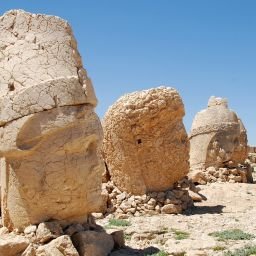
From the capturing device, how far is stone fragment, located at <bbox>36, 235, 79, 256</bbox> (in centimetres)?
532

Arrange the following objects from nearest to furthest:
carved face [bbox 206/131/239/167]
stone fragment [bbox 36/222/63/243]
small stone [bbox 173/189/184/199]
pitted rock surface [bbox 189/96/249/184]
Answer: stone fragment [bbox 36/222/63/243] → small stone [bbox 173/189/184/199] → pitted rock surface [bbox 189/96/249/184] → carved face [bbox 206/131/239/167]

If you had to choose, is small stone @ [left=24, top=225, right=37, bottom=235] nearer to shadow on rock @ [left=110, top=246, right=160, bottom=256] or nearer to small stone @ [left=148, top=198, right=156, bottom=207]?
shadow on rock @ [left=110, top=246, right=160, bottom=256]

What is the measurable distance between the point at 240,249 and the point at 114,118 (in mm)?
4884

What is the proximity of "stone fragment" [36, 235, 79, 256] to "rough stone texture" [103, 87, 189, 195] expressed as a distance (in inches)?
194

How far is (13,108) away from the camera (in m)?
5.57

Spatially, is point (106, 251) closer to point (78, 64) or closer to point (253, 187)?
point (78, 64)

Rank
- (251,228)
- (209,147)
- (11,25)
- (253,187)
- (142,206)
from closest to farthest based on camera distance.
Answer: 1. (11,25)
2. (251,228)
3. (142,206)
4. (253,187)
5. (209,147)

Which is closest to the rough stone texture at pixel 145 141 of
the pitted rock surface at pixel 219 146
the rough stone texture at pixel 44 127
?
the pitted rock surface at pixel 219 146

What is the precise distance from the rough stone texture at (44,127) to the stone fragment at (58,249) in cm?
40

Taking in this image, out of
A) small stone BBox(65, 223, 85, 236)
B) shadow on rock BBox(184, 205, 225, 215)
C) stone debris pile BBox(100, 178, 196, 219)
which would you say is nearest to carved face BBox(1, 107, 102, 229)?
small stone BBox(65, 223, 85, 236)

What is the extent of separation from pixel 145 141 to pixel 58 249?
526 cm

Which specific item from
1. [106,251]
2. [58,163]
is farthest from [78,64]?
[106,251]

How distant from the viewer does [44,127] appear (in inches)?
219

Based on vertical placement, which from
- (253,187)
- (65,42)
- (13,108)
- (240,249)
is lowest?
(240,249)
